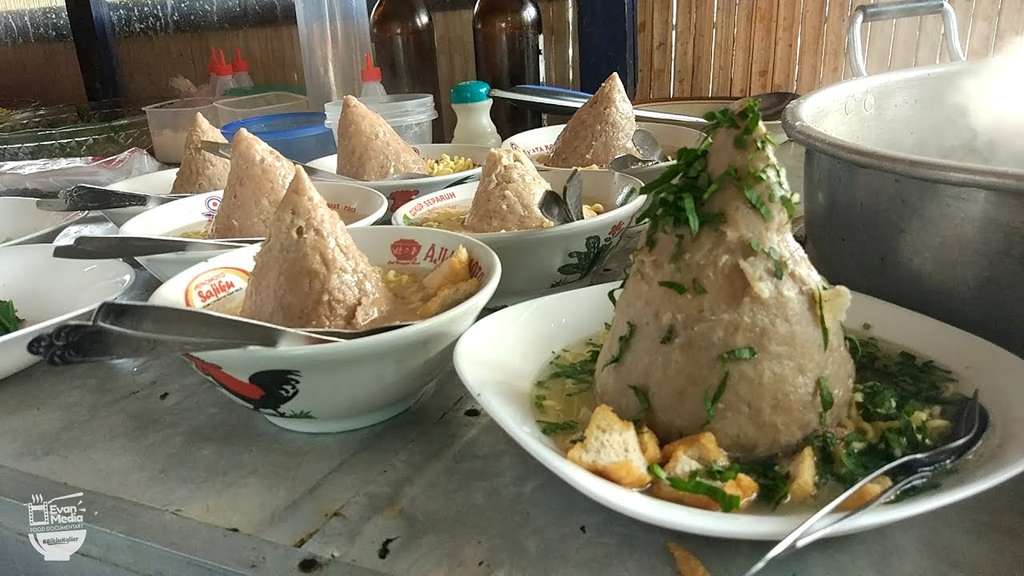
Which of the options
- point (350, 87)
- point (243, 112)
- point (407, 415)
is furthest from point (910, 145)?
point (243, 112)

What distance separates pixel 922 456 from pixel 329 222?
0.76 metres

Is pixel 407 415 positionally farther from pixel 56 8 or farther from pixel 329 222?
pixel 56 8

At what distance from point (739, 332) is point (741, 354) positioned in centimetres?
2

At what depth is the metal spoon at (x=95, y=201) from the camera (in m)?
1.46

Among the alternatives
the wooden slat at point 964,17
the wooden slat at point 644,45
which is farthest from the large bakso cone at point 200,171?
the wooden slat at point 964,17

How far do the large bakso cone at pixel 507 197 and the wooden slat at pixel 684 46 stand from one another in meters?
2.28

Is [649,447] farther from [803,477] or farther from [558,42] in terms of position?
[558,42]

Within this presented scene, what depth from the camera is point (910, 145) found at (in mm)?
1503

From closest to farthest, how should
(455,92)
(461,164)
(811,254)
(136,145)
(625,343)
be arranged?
1. (625,343)
2. (811,254)
3. (461,164)
4. (455,92)
5. (136,145)

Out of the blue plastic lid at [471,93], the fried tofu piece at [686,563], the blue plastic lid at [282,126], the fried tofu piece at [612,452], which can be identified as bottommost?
the fried tofu piece at [686,563]

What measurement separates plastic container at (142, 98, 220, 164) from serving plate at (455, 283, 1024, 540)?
2335mm

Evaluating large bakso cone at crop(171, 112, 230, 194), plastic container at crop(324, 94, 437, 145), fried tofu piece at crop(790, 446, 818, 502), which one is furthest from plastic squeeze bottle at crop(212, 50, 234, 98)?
fried tofu piece at crop(790, 446, 818, 502)

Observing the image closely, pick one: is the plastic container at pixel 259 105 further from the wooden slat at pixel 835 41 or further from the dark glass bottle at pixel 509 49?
the wooden slat at pixel 835 41

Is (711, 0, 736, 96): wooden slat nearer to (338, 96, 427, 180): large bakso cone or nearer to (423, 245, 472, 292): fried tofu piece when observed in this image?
(338, 96, 427, 180): large bakso cone
